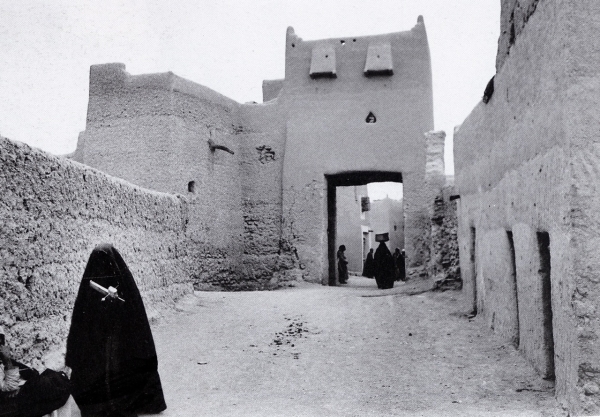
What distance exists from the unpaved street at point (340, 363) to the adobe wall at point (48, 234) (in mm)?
1089

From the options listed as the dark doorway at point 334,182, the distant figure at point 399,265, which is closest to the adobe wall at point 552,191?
the dark doorway at point 334,182

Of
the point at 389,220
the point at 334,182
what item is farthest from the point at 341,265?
the point at 389,220

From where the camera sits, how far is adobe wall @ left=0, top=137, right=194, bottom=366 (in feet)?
12.6

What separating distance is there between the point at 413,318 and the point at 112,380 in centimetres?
445

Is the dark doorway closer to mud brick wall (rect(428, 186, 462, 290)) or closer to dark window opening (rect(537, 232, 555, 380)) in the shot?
mud brick wall (rect(428, 186, 462, 290))

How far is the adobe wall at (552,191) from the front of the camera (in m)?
3.11

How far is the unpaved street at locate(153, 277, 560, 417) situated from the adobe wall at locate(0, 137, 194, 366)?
109 centimetres

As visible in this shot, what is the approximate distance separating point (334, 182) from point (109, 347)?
1039cm

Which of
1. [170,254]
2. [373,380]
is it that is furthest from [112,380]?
[170,254]

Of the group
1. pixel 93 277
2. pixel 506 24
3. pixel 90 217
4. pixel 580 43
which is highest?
pixel 506 24

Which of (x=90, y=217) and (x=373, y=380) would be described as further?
(x=90, y=217)

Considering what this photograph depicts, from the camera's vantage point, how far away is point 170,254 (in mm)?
7348

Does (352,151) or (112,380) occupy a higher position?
(352,151)

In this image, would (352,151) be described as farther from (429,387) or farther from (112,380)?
(112,380)
